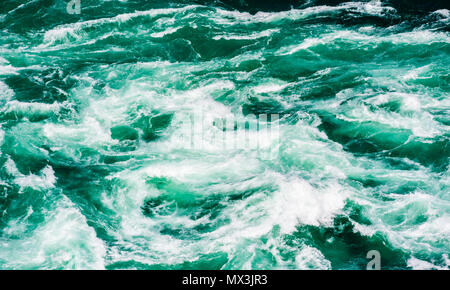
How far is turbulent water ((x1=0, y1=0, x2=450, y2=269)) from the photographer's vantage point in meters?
10.3

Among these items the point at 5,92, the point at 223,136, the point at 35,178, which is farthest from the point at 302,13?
the point at 35,178

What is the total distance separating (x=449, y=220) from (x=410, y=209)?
866 mm

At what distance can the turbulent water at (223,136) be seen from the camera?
10336 mm

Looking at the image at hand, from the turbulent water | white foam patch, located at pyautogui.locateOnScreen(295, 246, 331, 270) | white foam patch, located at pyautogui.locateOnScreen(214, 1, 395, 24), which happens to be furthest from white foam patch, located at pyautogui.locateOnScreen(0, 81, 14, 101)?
white foam patch, located at pyautogui.locateOnScreen(295, 246, 331, 270)

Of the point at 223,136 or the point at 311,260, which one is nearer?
the point at 311,260

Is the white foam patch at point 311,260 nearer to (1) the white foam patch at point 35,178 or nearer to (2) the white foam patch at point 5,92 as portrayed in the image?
(1) the white foam patch at point 35,178

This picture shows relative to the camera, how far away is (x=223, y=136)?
1391 centimetres

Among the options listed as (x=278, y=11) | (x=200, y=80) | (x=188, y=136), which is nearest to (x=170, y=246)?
(x=188, y=136)

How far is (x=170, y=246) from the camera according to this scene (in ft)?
33.9

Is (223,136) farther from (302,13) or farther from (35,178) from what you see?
(302,13)

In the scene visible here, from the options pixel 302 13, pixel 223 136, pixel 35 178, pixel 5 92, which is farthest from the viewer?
pixel 302 13

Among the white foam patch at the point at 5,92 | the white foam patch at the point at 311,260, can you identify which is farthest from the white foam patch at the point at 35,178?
the white foam patch at the point at 311,260

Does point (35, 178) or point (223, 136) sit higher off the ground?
point (223, 136)

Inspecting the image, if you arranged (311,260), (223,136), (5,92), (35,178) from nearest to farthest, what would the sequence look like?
(311,260)
(35,178)
(223,136)
(5,92)
